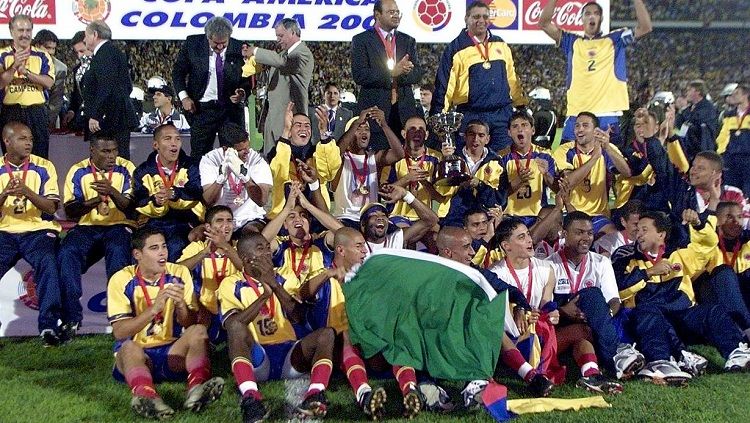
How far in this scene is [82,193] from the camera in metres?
6.73

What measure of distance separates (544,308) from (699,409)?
1064mm

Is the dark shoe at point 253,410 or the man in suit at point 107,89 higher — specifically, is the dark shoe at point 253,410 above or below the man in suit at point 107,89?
below

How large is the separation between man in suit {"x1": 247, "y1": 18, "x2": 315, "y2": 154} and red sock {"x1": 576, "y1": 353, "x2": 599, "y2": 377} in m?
4.51

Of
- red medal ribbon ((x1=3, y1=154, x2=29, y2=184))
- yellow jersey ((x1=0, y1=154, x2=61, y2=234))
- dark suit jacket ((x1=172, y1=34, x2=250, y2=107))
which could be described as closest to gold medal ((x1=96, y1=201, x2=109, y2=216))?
yellow jersey ((x1=0, y1=154, x2=61, y2=234))

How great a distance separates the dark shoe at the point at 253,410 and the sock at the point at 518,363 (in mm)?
1456

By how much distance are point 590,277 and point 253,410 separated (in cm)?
240

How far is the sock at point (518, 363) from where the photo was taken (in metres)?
5.18

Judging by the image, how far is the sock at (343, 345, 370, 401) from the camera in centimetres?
484

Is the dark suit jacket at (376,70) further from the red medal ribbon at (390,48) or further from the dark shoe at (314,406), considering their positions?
the dark shoe at (314,406)

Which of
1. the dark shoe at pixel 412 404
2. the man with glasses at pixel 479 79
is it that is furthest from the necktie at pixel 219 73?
the dark shoe at pixel 412 404

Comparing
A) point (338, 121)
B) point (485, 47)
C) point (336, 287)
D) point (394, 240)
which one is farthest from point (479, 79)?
point (338, 121)

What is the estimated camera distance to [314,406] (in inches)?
183

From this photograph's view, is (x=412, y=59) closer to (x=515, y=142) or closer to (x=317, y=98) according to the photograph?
(x=515, y=142)

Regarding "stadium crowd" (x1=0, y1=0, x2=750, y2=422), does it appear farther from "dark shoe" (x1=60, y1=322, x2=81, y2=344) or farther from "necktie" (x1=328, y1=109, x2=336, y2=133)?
"necktie" (x1=328, y1=109, x2=336, y2=133)
